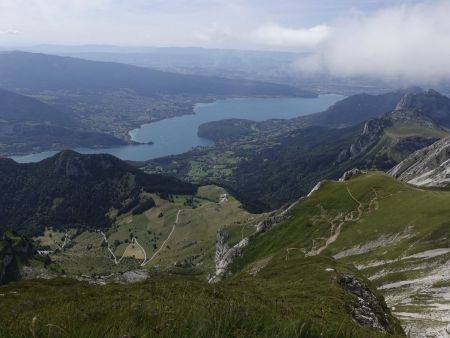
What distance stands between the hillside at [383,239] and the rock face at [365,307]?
3.09 metres

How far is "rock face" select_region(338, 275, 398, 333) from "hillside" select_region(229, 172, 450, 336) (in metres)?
3.09

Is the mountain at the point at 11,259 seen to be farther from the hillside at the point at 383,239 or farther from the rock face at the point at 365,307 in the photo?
the rock face at the point at 365,307

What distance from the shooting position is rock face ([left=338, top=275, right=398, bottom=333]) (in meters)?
31.7

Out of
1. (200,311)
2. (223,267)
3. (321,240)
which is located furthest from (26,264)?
(200,311)

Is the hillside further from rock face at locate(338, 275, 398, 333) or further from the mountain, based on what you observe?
the mountain

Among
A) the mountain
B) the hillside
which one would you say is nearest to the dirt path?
the hillside

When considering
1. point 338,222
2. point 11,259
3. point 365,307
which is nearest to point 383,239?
point 338,222

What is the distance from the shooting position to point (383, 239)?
302 feet

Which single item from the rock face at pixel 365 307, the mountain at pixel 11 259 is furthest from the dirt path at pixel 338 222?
the mountain at pixel 11 259

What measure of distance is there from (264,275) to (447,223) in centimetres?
4232

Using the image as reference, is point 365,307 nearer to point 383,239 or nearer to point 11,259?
point 383,239

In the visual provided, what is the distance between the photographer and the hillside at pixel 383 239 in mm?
54094

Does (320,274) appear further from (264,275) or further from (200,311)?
(200,311)

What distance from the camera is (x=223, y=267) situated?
420 feet
